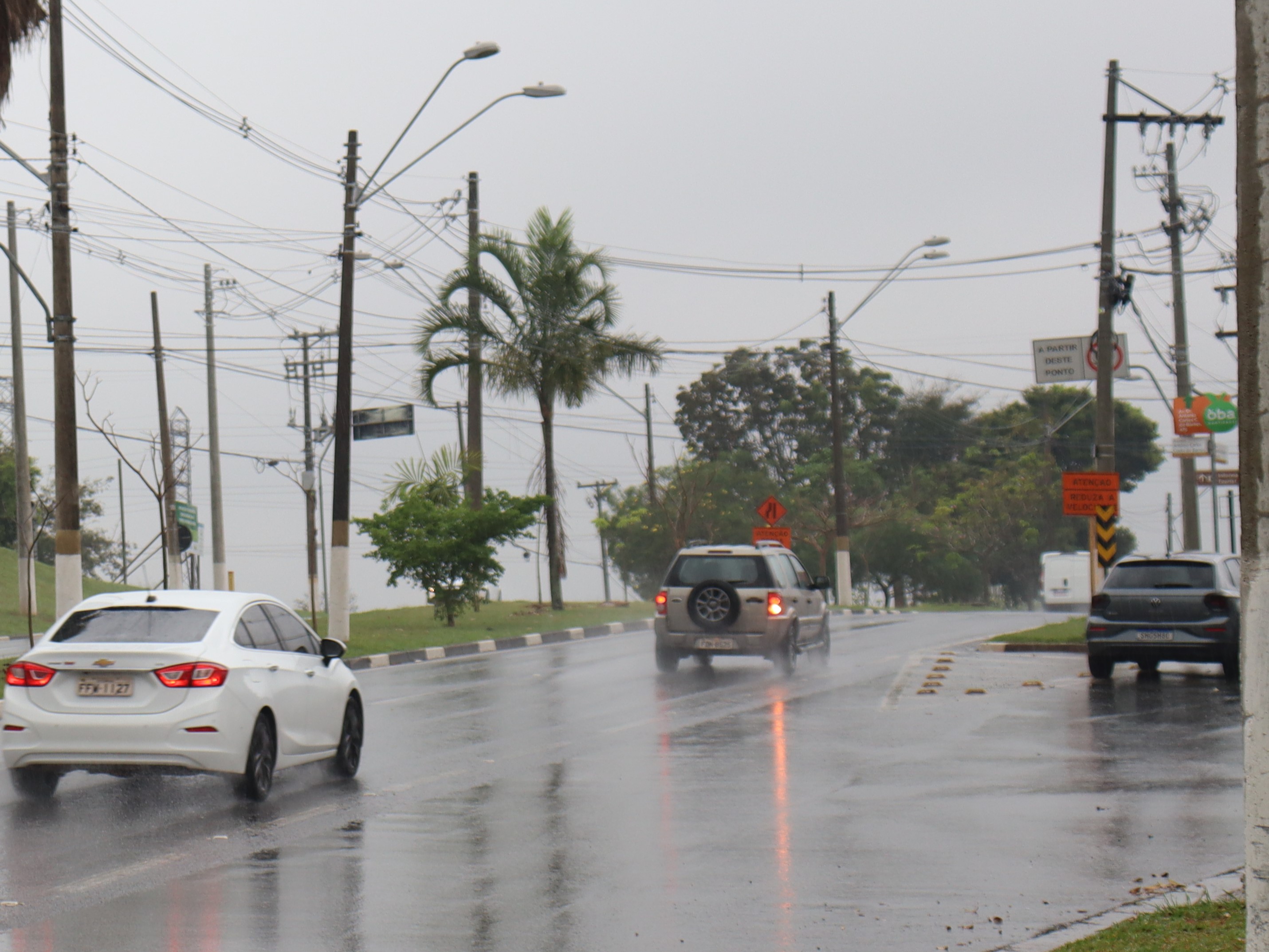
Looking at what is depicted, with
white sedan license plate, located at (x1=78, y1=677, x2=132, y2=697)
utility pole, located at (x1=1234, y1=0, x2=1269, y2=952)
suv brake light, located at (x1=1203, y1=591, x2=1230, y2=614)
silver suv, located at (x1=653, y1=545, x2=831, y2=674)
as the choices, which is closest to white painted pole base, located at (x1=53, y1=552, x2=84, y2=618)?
silver suv, located at (x1=653, y1=545, x2=831, y2=674)

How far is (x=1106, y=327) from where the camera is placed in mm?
26156

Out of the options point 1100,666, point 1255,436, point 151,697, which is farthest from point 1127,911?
point 1100,666

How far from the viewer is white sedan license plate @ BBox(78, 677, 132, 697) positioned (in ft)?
33.3

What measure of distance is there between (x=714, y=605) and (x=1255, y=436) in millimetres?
16991

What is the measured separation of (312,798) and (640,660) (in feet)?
42.6

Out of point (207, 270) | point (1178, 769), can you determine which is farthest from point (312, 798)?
point (207, 270)

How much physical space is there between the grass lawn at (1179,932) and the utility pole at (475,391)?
2845cm

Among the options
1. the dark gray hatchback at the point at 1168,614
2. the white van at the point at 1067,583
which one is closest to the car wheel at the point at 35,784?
the dark gray hatchback at the point at 1168,614

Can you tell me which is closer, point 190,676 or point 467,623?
point 190,676

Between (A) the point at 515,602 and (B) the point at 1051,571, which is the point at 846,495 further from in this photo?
(A) the point at 515,602

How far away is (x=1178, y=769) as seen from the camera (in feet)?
38.8

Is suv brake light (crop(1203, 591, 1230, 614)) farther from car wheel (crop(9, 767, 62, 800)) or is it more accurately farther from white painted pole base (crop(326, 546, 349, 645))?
white painted pole base (crop(326, 546, 349, 645))

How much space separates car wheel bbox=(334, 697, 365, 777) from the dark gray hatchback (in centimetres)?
1035

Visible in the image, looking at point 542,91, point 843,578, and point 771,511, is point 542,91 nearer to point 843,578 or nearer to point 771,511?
point 771,511
